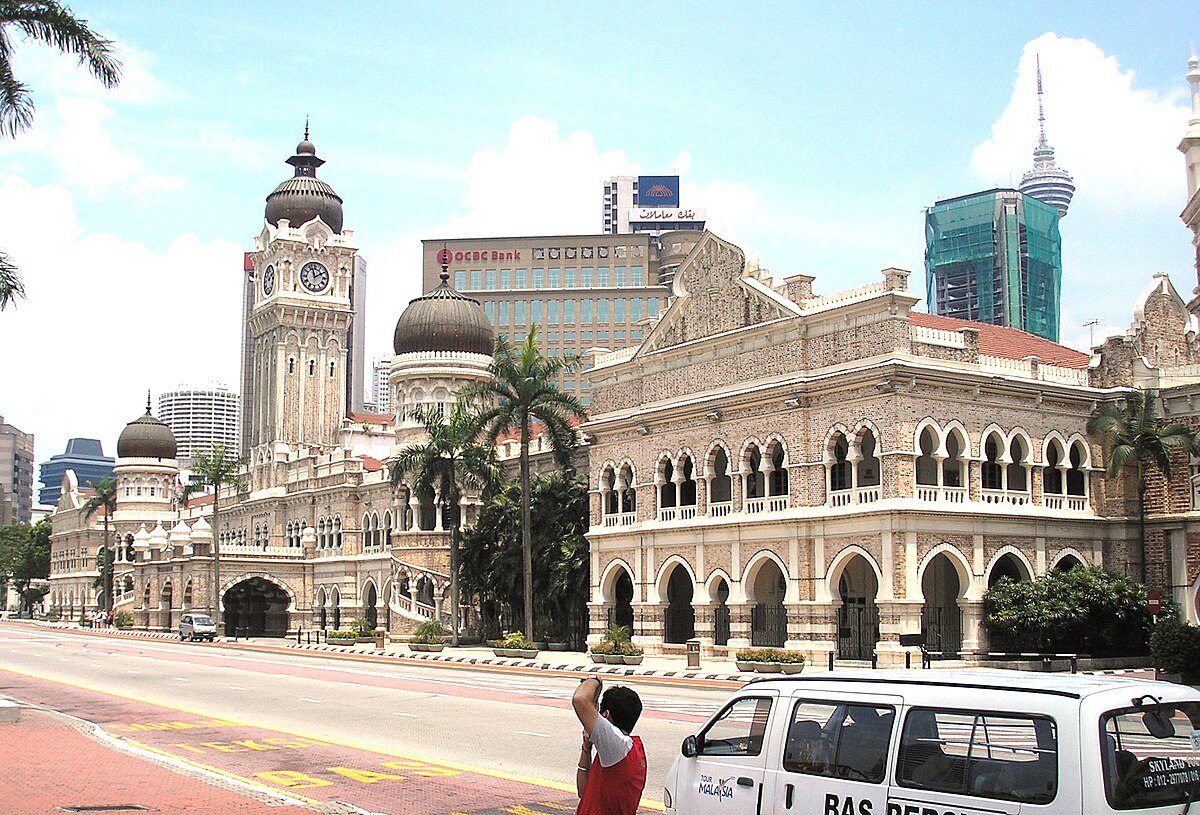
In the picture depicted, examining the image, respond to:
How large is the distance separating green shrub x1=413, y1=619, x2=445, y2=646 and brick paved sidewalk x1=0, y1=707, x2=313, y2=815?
118 feet

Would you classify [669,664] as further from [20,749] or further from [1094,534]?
[20,749]

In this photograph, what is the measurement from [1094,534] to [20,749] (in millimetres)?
31522

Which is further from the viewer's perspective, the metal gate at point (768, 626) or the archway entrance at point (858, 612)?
the metal gate at point (768, 626)

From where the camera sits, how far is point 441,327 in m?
71.1

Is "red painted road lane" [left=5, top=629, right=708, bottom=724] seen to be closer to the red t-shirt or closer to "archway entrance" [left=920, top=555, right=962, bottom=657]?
"archway entrance" [left=920, top=555, right=962, bottom=657]

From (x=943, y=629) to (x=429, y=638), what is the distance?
24.3 meters

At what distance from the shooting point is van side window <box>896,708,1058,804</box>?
782 cm

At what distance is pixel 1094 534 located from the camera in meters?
39.9

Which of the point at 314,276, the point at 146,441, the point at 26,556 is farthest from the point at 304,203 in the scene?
the point at 26,556

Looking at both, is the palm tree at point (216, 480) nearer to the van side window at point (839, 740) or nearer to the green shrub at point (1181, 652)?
the green shrub at point (1181, 652)

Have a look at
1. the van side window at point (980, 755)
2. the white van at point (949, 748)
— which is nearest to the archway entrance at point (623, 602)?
the white van at point (949, 748)

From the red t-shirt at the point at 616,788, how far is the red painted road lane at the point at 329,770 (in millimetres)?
5641

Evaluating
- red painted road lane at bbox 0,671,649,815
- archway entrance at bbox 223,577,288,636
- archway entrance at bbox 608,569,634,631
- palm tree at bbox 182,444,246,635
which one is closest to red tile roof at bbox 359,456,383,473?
palm tree at bbox 182,444,246,635

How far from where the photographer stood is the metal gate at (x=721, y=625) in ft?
141
